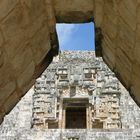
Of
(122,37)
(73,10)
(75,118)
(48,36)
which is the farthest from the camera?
(75,118)

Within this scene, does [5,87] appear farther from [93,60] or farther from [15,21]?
[93,60]

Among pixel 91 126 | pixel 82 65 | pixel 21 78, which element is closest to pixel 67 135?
pixel 91 126

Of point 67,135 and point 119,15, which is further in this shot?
point 67,135

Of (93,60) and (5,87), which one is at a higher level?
(93,60)

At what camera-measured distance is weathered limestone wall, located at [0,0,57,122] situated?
349 centimetres

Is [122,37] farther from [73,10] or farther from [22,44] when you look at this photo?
[22,44]

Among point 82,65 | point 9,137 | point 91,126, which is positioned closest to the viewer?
point 9,137

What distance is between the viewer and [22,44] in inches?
149

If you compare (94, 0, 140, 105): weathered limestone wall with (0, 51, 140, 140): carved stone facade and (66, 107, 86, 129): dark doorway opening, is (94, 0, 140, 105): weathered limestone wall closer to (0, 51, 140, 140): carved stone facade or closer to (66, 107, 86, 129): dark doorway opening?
(0, 51, 140, 140): carved stone facade

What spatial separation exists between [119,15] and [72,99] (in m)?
10.1

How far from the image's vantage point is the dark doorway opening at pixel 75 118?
13.2m

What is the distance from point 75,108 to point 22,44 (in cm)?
1017

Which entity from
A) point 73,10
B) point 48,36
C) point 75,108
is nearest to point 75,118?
point 75,108

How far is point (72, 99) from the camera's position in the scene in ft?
44.4
